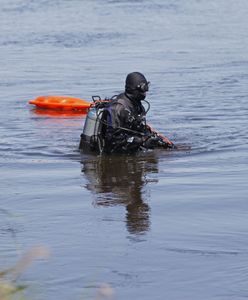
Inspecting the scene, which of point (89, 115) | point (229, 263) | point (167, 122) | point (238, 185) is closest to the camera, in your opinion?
point (229, 263)

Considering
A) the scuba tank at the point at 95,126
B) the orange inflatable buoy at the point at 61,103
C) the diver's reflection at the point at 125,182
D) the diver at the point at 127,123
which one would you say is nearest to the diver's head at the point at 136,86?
the diver at the point at 127,123

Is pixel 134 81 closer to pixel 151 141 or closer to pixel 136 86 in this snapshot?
pixel 136 86

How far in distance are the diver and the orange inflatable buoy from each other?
184 inches

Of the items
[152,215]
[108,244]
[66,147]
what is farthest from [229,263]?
[66,147]

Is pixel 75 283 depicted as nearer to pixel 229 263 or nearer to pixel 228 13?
pixel 229 263

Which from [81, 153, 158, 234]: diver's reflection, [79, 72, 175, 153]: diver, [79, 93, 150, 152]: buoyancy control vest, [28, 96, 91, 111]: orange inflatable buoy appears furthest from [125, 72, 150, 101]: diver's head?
[28, 96, 91, 111]: orange inflatable buoy

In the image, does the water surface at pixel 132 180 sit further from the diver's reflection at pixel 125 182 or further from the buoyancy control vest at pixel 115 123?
the buoyancy control vest at pixel 115 123

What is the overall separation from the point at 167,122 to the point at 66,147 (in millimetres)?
2598

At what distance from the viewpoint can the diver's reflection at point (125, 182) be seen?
8414mm

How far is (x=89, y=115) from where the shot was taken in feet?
36.8

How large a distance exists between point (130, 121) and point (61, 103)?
18.1 ft

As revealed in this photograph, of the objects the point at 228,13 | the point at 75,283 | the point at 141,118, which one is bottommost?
the point at 75,283

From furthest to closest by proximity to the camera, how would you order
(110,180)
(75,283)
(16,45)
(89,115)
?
(16,45), (89,115), (110,180), (75,283)

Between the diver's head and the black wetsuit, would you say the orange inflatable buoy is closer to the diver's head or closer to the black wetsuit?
the black wetsuit
